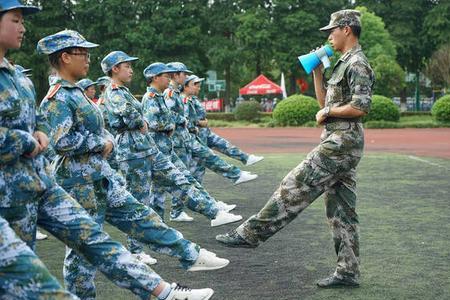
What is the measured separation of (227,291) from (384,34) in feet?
125

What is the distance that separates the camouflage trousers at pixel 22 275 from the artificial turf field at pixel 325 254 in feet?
6.62

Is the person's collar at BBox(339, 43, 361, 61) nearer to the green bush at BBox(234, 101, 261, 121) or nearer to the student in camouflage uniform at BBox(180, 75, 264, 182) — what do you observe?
the student in camouflage uniform at BBox(180, 75, 264, 182)

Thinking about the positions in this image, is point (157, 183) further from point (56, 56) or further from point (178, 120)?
point (56, 56)

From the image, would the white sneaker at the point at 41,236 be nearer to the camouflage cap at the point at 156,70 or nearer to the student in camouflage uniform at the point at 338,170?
the camouflage cap at the point at 156,70

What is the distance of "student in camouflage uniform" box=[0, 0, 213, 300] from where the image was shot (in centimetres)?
324

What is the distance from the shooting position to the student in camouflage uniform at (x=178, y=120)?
8.18m

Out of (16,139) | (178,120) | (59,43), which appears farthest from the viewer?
(178,120)

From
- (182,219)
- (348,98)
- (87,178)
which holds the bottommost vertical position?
(182,219)

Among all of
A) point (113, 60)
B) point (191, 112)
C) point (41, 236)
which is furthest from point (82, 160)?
point (191, 112)

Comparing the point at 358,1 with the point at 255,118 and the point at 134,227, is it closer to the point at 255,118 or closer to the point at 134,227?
the point at 255,118

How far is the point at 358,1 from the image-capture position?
49.2 meters

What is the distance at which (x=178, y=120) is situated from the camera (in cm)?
836

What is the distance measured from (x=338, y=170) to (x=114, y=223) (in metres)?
1.77

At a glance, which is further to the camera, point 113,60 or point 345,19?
point 113,60
